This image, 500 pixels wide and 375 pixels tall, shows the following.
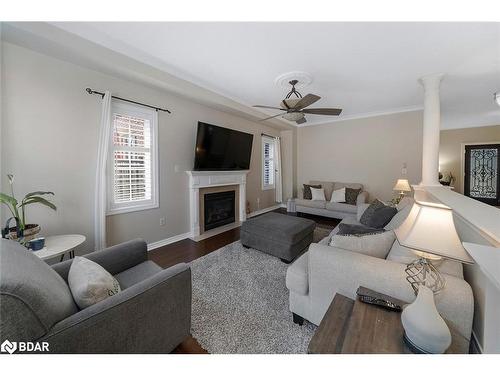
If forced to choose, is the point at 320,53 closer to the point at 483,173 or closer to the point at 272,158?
the point at 272,158

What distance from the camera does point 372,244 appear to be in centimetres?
147

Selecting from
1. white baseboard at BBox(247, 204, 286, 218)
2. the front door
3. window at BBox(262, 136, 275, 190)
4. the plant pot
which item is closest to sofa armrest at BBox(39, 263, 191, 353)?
the plant pot

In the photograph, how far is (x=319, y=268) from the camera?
4.71 feet

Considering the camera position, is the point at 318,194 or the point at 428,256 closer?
the point at 428,256

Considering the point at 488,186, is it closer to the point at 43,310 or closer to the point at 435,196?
the point at 435,196

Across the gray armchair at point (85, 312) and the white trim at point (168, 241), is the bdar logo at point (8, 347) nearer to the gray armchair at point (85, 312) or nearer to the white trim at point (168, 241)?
the gray armchair at point (85, 312)

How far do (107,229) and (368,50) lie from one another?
3.90 metres

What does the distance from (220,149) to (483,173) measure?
314 inches

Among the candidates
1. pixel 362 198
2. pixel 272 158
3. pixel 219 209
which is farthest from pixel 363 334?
pixel 272 158

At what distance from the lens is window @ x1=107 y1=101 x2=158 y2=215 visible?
2705 millimetres

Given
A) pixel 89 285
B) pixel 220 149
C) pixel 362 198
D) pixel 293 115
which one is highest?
pixel 293 115

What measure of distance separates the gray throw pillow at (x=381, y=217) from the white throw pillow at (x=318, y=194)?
2141 mm

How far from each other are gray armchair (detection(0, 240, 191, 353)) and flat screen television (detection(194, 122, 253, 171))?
246 cm

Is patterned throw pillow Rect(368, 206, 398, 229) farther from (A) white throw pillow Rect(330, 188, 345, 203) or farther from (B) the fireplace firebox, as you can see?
(B) the fireplace firebox
